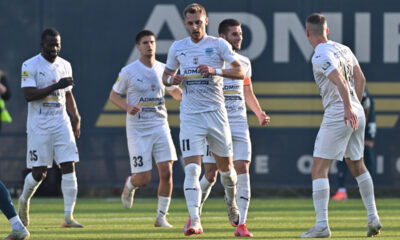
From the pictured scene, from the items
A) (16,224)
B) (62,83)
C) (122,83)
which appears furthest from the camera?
(122,83)

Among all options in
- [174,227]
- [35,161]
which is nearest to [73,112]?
[35,161]

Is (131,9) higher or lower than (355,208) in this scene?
higher

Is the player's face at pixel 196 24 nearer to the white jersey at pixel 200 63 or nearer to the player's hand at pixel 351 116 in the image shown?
the white jersey at pixel 200 63

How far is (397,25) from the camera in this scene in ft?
55.9

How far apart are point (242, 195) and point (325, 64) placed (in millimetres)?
1726

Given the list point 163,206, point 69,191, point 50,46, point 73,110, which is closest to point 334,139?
point 163,206

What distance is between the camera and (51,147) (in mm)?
11742

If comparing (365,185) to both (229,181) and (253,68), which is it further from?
(253,68)

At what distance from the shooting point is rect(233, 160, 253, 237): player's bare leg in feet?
33.8

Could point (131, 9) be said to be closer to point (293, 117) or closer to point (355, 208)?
point (293, 117)

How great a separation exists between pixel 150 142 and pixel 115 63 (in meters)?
→ 4.74

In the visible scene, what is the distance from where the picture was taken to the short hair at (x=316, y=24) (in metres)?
9.95

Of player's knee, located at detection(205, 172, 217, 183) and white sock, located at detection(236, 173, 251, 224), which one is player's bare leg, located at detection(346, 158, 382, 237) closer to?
white sock, located at detection(236, 173, 251, 224)

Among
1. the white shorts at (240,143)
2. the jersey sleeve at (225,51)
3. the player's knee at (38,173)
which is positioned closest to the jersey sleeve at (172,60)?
the jersey sleeve at (225,51)
